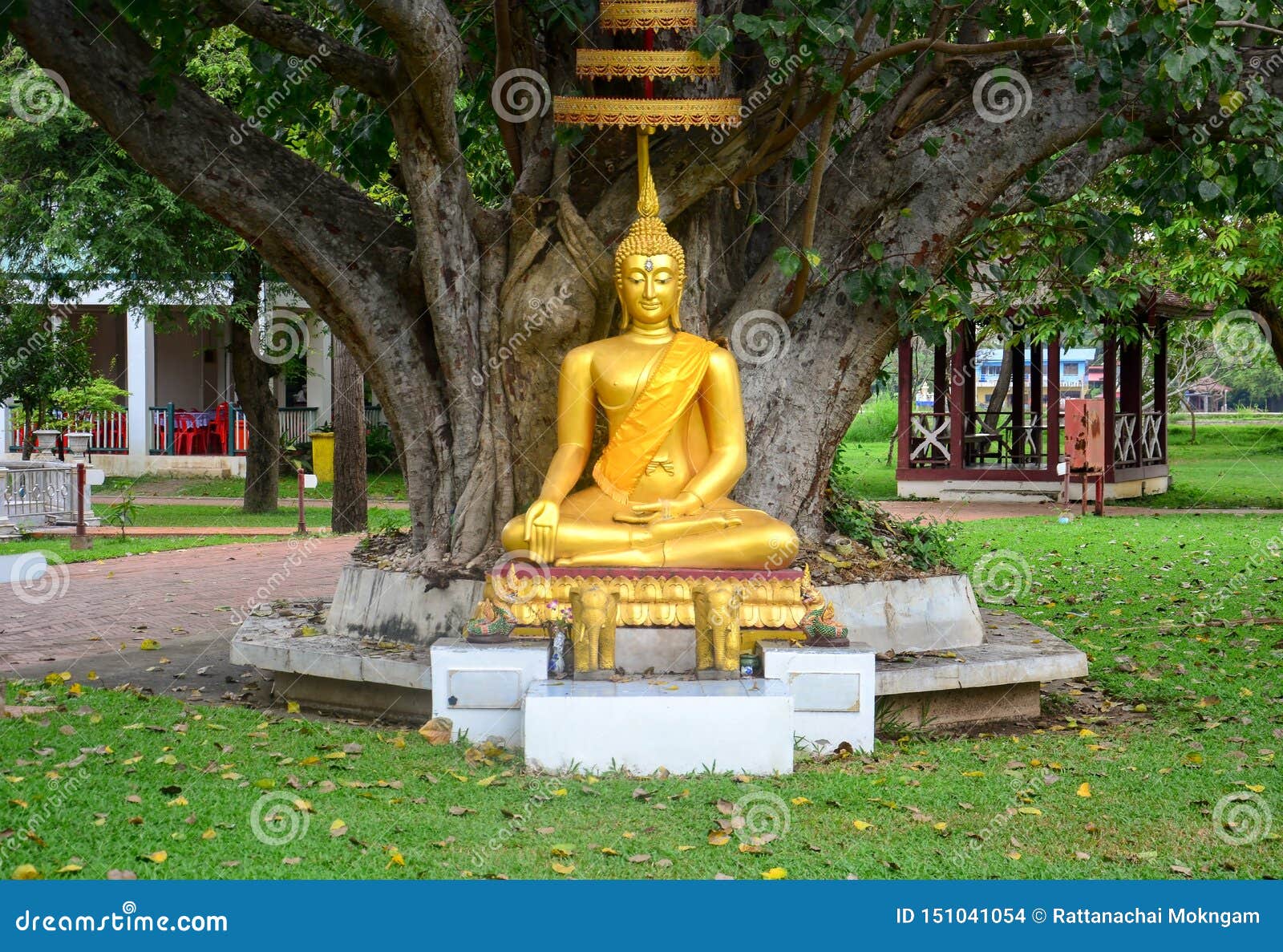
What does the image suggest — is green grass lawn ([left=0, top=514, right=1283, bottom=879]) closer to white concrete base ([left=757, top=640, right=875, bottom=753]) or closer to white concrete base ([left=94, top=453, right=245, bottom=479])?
white concrete base ([left=757, top=640, right=875, bottom=753])

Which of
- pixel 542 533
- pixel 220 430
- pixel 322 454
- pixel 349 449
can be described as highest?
pixel 220 430

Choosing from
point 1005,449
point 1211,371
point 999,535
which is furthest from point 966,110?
point 1211,371

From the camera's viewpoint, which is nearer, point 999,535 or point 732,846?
point 732,846

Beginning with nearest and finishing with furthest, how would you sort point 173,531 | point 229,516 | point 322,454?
1. point 173,531
2. point 229,516
3. point 322,454

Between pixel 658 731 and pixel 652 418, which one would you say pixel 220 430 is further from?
pixel 658 731

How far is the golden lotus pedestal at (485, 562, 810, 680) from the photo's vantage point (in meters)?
6.05

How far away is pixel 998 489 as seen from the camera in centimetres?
2164

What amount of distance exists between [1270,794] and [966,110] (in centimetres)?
409

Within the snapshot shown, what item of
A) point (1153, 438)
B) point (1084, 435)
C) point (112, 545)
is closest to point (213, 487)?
point (112, 545)

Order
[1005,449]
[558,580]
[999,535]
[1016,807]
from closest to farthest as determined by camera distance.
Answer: [1016,807]
[558,580]
[999,535]
[1005,449]

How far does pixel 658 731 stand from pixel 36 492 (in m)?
13.9

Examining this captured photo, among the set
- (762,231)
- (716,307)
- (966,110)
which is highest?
(966,110)

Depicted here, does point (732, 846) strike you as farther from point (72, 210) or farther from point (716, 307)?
point (72, 210)

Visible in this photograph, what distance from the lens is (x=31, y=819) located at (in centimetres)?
460
